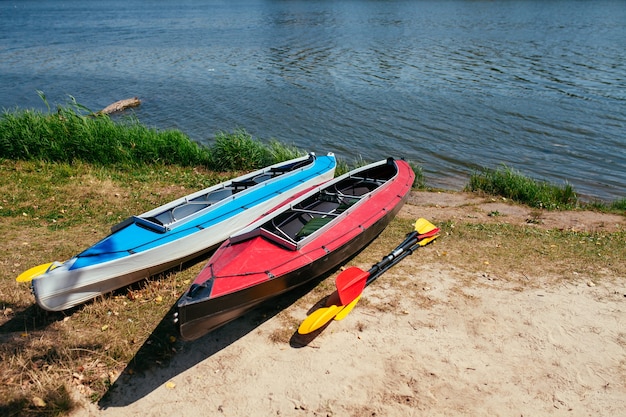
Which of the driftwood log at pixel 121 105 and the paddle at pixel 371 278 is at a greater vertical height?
the paddle at pixel 371 278

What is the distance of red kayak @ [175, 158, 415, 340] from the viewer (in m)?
6.29

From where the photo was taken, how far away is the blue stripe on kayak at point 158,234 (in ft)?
24.3

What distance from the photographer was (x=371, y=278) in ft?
26.0

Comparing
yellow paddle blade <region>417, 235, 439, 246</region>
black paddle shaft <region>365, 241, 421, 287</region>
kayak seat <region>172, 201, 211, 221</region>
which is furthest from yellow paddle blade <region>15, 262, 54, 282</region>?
yellow paddle blade <region>417, 235, 439, 246</region>

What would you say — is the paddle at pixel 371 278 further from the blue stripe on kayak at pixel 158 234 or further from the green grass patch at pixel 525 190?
the green grass patch at pixel 525 190

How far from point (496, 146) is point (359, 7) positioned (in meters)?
44.0

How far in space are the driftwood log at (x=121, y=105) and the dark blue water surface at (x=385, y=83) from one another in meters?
0.81

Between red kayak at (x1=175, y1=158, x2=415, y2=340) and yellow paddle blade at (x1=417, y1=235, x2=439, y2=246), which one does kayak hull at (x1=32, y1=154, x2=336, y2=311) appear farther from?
yellow paddle blade at (x1=417, y1=235, x2=439, y2=246)

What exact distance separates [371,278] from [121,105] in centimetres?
1719

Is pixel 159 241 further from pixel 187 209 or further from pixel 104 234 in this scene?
pixel 104 234

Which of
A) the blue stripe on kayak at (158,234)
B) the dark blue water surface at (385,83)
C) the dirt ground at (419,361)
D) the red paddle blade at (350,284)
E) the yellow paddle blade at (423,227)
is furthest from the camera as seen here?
the dark blue water surface at (385,83)

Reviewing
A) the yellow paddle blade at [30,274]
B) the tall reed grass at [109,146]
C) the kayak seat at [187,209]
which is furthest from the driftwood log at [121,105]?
the yellow paddle blade at [30,274]

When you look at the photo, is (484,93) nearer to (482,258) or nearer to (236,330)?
(482,258)

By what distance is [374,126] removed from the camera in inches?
750
